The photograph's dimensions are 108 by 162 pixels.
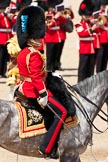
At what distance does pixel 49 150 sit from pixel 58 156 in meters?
0.13

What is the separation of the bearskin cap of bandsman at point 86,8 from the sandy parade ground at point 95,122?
1208mm

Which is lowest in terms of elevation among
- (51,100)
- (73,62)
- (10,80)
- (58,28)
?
(73,62)

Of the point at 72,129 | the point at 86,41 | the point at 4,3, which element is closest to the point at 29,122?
the point at 72,129

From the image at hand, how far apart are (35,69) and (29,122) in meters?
0.46

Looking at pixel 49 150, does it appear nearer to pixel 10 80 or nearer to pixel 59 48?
pixel 10 80

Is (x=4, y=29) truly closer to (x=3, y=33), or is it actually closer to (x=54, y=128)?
(x=3, y=33)

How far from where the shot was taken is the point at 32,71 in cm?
638

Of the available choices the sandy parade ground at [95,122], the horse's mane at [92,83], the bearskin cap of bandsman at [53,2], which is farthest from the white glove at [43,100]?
the bearskin cap of bandsman at [53,2]

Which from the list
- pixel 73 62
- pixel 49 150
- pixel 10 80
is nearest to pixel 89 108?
pixel 49 150

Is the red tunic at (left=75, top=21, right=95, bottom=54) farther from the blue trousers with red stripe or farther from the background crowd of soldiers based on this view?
the blue trousers with red stripe

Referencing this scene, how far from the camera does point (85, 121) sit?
6.72 meters

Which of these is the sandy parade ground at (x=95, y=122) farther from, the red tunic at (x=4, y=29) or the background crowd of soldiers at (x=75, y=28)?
the red tunic at (x=4, y=29)

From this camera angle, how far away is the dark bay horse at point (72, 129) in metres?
6.36

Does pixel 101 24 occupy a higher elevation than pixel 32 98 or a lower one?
lower
